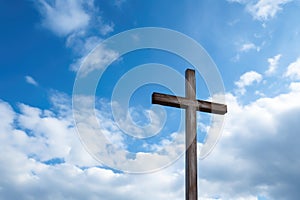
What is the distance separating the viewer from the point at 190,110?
905 centimetres

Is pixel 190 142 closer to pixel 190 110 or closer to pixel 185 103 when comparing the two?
pixel 190 110

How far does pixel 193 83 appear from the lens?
9.36m

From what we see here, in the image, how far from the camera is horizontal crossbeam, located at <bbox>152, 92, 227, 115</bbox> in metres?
8.84

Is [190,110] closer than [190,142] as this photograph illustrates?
No

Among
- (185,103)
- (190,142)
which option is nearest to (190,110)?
(185,103)

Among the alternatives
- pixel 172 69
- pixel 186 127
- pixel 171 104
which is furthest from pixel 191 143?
pixel 172 69

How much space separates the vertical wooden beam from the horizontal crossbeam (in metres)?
0.11

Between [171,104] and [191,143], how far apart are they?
0.95 metres

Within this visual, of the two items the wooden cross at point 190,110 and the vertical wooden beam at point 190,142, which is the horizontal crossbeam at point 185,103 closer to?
the wooden cross at point 190,110

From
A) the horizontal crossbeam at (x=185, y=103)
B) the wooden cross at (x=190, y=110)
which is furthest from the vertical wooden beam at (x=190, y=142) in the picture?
the horizontal crossbeam at (x=185, y=103)

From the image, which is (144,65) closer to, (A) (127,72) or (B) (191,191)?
(A) (127,72)

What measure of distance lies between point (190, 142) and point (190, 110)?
0.76 m

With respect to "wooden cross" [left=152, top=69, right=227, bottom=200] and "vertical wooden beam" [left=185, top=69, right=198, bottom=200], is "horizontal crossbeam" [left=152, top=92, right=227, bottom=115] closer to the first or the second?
"wooden cross" [left=152, top=69, right=227, bottom=200]

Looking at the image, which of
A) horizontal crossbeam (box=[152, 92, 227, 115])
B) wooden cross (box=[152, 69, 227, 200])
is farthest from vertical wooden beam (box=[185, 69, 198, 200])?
horizontal crossbeam (box=[152, 92, 227, 115])
